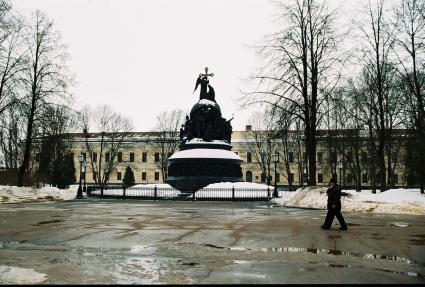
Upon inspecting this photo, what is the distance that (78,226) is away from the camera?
12156 millimetres

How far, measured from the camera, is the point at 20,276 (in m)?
5.53

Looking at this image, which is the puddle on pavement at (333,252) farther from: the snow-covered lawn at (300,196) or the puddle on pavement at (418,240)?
the snow-covered lawn at (300,196)

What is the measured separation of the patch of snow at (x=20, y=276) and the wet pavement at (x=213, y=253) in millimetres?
71

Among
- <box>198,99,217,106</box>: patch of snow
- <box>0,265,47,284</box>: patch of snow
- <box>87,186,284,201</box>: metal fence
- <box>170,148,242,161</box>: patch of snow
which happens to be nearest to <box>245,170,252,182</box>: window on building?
<box>198,99,217,106</box>: patch of snow

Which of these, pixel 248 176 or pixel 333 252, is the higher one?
pixel 248 176

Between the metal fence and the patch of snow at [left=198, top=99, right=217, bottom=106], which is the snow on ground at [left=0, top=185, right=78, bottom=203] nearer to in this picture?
the metal fence

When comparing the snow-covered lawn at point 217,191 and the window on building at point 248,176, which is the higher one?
the window on building at point 248,176

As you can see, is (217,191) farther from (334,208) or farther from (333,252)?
(333,252)

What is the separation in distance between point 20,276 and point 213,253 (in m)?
3.39

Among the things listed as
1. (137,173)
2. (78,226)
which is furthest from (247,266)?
(137,173)

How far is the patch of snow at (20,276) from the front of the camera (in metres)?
5.27

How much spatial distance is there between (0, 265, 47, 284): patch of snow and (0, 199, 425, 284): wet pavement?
0.07 metres

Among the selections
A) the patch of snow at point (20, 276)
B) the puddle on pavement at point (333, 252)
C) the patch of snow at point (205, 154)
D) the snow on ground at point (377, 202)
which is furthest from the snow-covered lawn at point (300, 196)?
the patch of snow at point (20, 276)

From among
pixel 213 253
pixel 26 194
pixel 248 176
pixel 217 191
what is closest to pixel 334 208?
pixel 213 253
